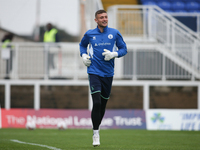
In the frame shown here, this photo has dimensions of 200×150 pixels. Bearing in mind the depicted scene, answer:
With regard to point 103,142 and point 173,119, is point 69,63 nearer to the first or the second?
point 173,119

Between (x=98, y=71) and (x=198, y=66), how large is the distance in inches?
323

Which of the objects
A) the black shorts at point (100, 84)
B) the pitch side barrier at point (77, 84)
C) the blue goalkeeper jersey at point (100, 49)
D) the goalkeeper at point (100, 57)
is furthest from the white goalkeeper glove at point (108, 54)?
the pitch side barrier at point (77, 84)

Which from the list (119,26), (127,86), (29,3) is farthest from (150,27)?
(29,3)

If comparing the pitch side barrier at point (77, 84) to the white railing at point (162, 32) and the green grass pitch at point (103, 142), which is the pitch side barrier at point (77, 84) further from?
the green grass pitch at point (103, 142)

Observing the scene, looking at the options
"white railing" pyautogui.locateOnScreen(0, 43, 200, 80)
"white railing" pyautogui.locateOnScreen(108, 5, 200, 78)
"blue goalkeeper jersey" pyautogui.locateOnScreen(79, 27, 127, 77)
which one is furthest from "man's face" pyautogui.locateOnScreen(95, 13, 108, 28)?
"white railing" pyautogui.locateOnScreen(108, 5, 200, 78)

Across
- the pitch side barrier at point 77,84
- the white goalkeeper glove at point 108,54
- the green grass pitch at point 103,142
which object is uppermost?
the white goalkeeper glove at point 108,54

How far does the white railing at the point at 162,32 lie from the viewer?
14.8 metres

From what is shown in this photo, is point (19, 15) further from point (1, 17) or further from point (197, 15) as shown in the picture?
point (197, 15)

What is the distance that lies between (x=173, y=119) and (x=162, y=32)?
3.69 meters

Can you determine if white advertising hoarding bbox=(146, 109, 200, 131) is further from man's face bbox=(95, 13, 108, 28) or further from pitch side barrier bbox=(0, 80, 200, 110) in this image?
man's face bbox=(95, 13, 108, 28)

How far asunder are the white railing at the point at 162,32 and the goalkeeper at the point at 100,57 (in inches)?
302

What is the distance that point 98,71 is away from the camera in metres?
7.19

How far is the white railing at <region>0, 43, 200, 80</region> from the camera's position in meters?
14.6

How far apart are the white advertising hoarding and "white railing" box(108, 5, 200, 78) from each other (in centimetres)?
199
